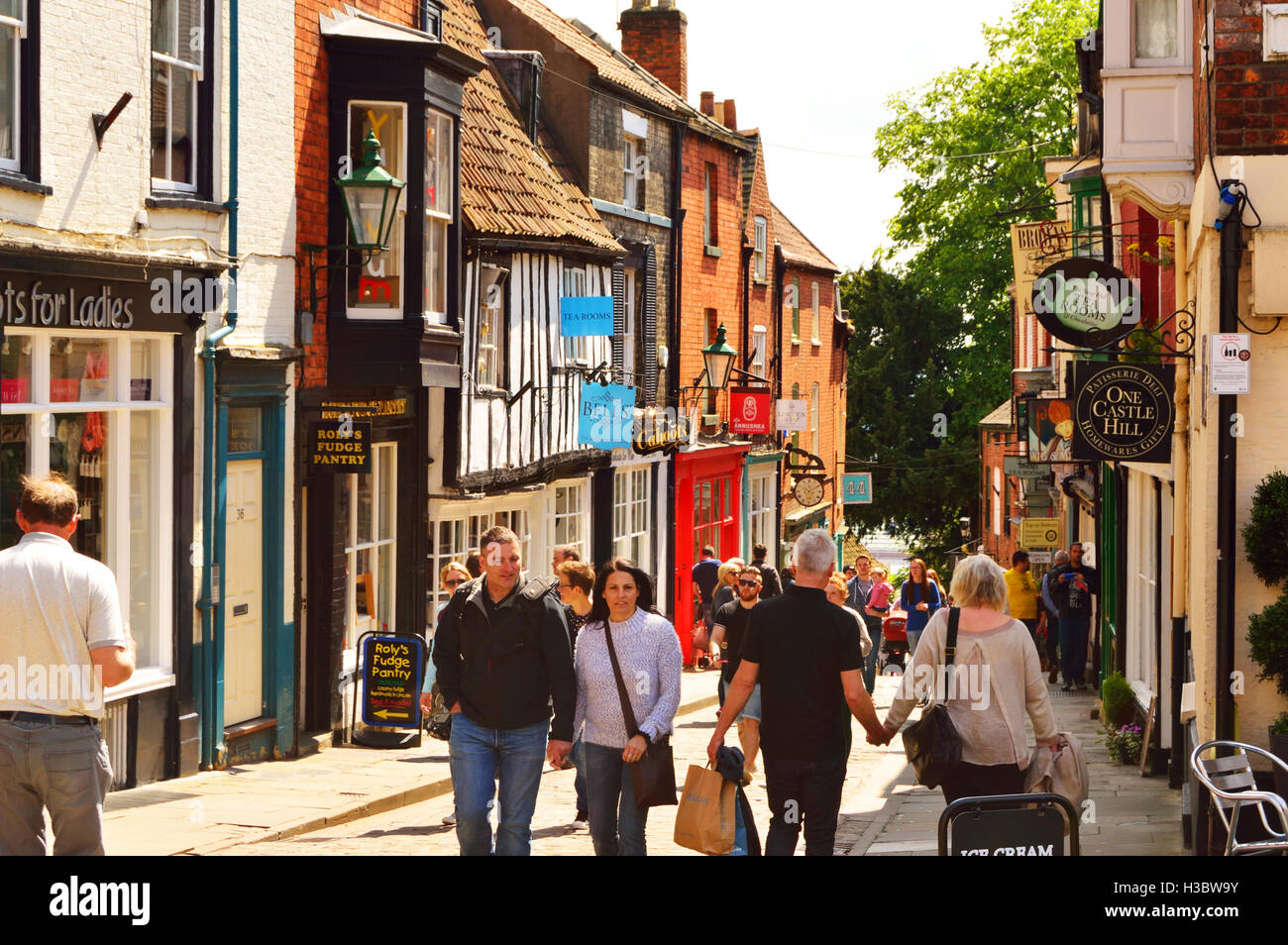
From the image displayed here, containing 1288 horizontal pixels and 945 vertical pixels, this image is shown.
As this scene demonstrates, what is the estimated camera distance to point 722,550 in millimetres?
31781

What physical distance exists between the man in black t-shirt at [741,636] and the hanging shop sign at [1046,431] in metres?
10.1

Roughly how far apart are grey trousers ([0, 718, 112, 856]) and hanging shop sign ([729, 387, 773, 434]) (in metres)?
24.4

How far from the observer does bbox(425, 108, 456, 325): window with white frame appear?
16.0 m

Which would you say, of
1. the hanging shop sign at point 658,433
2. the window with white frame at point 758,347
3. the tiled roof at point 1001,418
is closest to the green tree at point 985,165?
the tiled roof at point 1001,418

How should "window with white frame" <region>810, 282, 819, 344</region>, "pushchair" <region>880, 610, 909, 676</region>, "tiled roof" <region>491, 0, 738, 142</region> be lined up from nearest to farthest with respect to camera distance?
"pushchair" <region>880, 610, 909, 676</region>, "tiled roof" <region>491, 0, 738, 142</region>, "window with white frame" <region>810, 282, 819, 344</region>

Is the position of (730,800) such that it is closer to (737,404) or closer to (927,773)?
(927,773)

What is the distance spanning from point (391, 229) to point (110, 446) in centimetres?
418

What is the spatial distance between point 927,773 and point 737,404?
23.6 meters

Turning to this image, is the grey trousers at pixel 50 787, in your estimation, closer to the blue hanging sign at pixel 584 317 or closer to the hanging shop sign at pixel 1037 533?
the blue hanging sign at pixel 584 317

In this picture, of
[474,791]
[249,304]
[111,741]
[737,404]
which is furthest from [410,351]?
[737,404]

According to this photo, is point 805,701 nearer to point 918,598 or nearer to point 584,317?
point 584,317

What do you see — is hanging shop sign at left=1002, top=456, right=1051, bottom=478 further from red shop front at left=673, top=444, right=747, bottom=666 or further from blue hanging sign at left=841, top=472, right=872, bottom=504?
blue hanging sign at left=841, top=472, right=872, bottom=504

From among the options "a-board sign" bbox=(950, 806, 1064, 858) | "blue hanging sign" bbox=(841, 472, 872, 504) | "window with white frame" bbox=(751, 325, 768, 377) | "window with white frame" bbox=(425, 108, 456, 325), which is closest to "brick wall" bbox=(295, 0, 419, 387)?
"window with white frame" bbox=(425, 108, 456, 325)

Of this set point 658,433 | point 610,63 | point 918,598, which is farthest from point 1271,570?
point 610,63
